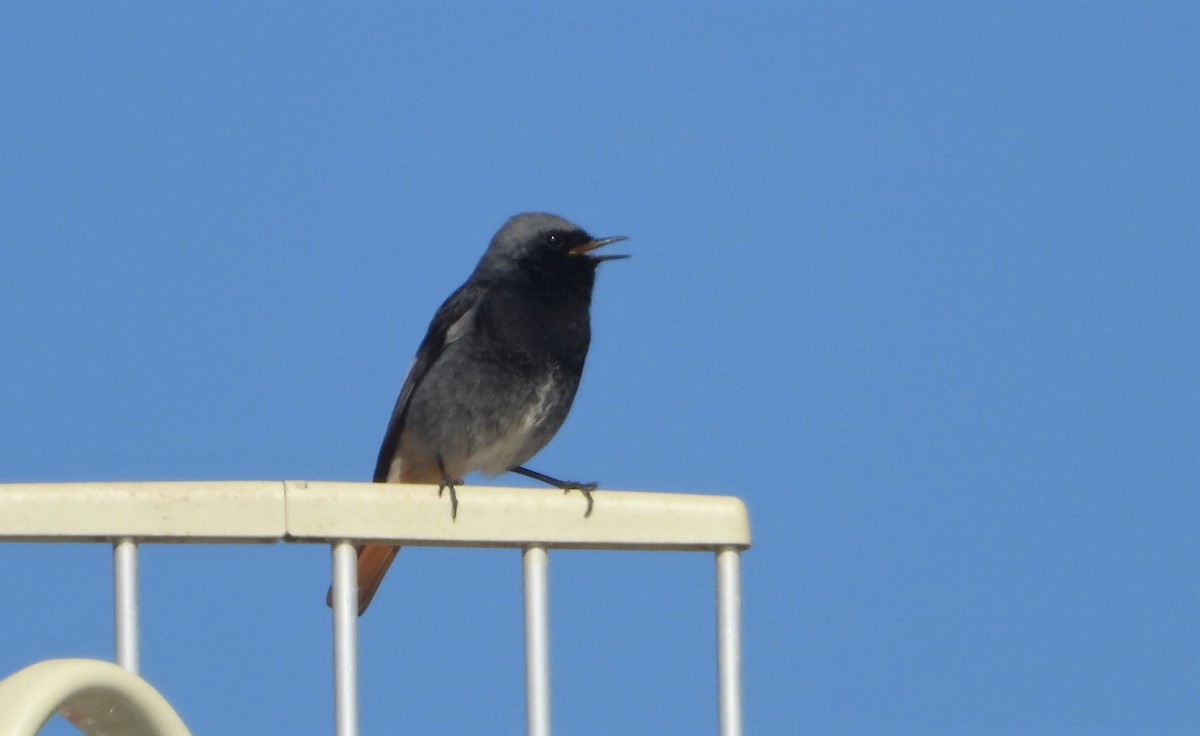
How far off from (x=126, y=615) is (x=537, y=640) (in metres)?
0.61

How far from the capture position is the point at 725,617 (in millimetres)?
2861

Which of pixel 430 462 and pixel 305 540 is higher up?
pixel 430 462

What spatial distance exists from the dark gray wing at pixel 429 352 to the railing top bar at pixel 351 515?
3.41 meters

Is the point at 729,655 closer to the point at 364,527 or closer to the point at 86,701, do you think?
the point at 364,527

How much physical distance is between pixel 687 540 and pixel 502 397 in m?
3.16

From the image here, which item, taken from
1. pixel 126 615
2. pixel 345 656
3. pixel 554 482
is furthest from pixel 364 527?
pixel 554 482

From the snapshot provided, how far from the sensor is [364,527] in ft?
8.80

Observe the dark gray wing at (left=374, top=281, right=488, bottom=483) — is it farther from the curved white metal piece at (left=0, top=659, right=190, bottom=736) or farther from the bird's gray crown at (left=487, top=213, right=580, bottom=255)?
the curved white metal piece at (left=0, top=659, right=190, bottom=736)

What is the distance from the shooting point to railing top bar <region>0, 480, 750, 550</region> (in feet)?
8.40

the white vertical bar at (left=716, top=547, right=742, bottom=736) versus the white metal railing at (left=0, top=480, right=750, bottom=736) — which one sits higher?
the white metal railing at (left=0, top=480, right=750, bottom=736)

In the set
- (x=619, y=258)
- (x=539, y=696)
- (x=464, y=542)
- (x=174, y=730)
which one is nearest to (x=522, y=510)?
(x=464, y=542)

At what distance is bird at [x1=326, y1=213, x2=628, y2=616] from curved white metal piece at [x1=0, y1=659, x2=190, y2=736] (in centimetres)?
376

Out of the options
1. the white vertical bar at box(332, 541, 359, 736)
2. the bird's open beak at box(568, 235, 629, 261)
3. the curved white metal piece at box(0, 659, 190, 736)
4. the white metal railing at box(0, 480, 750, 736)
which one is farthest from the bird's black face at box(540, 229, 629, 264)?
the curved white metal piece at box(0, 659, 190, 736)

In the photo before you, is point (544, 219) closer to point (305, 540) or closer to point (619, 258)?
point (619, 258)
